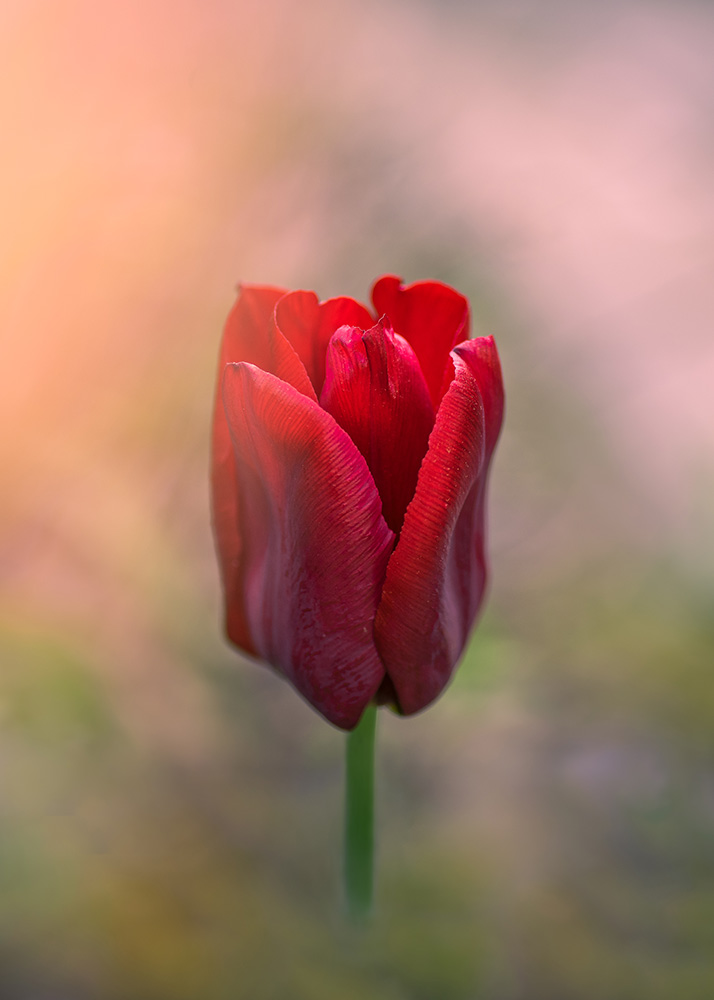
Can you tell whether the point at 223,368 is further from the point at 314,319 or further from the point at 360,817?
the point at 360,817

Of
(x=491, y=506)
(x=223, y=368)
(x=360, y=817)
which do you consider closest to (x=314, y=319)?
(x=223, y=368)

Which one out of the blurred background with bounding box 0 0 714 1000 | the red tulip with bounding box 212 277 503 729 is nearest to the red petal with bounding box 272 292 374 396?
the red tulip with bounding box 212 277 503 729

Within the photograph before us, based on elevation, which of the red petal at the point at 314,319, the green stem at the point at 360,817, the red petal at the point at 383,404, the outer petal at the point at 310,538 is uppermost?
the red petal at the point at 314,319


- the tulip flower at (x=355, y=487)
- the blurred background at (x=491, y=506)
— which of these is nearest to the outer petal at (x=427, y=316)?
the tulip flower at (x=355, y=487)

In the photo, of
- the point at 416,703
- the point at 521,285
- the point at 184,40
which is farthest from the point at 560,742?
the point at 184,40

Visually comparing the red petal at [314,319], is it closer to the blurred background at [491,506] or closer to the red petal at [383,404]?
the red petal at [383,404]

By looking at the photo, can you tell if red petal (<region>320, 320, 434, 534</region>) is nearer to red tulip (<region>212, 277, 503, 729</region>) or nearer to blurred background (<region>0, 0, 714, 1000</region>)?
red tulip (<region>212, 277, 503, 729</region>)

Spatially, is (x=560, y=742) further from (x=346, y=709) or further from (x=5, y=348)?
(x=5, y=348)

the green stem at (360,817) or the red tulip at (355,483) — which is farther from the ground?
the red tulip at (355,483)
